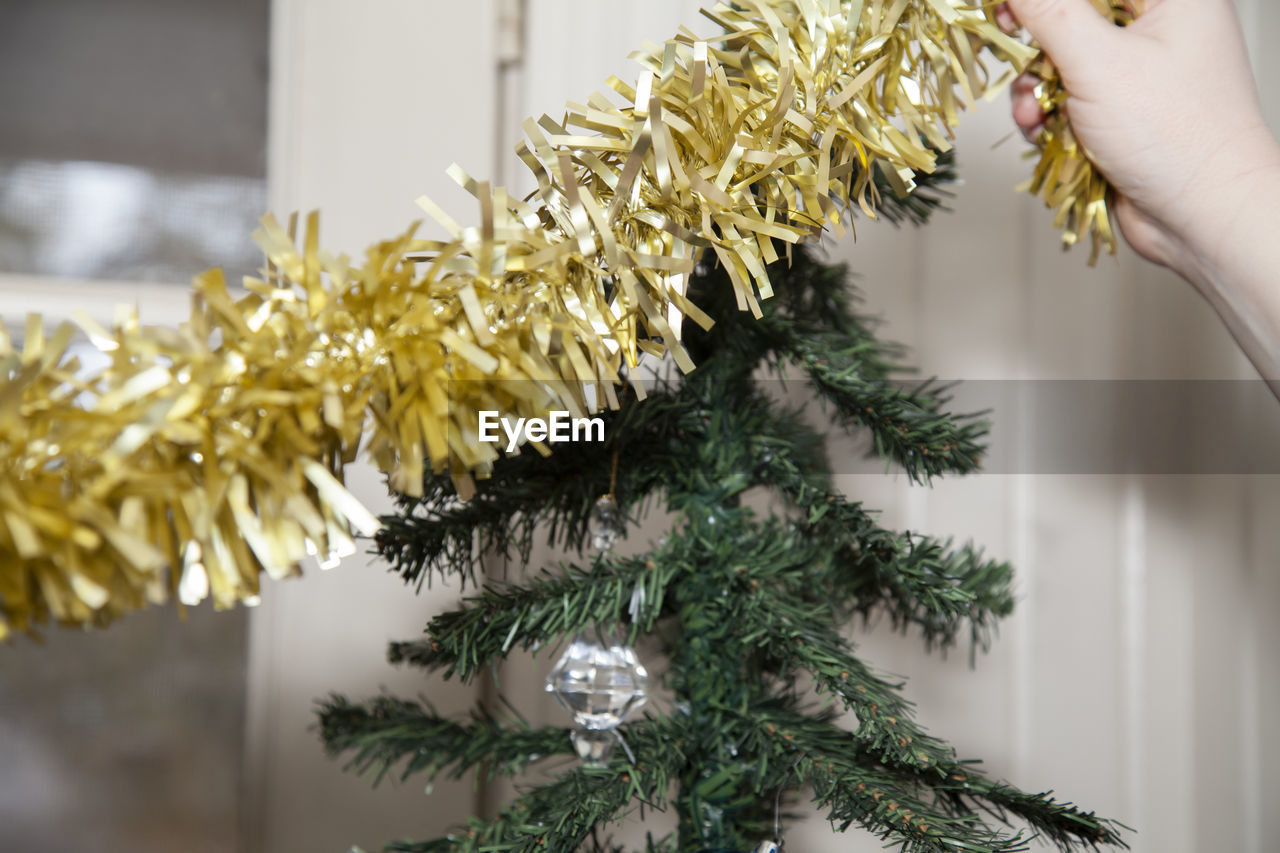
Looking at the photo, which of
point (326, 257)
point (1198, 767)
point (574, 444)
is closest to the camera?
point (326, 257)

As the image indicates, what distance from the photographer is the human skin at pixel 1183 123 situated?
1.40 feet

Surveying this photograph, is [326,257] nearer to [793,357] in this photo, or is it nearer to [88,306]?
[793,357]

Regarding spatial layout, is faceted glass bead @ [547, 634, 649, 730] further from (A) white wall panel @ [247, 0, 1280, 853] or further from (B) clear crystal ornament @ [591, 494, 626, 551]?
(A) white wall panel @ [247, 0, 1280, 853]

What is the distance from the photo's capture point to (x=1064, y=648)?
693 millimetres

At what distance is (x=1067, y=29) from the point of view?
1.37 ft

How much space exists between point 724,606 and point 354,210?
535 millimetres

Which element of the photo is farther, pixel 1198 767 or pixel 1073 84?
pixel 1198 767

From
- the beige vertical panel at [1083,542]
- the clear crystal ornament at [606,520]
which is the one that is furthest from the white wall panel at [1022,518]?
the clear crystal ornament at [606,520]

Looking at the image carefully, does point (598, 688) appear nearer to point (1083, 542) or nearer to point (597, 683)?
point (597, 683)

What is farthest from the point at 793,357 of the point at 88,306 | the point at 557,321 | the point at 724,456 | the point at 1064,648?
the point at 88,306

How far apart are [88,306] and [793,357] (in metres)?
0.59

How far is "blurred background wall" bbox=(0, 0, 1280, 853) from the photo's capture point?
0.67 metres

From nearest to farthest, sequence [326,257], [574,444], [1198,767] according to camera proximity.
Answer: [326,257] → [574,444] → [1198,767]

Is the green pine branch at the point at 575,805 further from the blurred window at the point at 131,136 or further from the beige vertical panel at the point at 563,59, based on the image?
the blurred window at the point at 131,136
